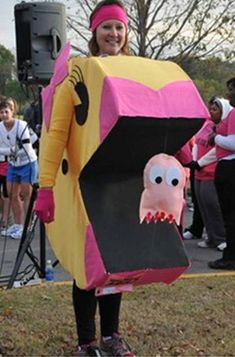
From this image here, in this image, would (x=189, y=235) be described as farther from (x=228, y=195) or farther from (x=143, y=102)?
(x=143, y=102)

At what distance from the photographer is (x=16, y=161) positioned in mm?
7785

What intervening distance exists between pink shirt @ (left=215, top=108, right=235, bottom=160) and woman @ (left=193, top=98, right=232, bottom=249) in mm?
515

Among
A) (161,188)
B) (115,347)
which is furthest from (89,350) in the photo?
(161,188)

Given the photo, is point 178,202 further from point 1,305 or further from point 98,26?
point 1,305

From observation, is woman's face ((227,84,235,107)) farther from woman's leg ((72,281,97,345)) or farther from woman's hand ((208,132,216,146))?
woman's leg ((72,281,97,345))

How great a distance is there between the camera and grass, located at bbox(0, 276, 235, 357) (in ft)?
12.7

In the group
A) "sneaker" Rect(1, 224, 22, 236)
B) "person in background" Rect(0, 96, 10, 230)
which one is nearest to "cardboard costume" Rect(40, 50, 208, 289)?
"sneaker" Rect(1, 224, 22, 236)

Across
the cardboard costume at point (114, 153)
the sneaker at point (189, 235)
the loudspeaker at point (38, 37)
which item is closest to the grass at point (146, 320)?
the cardboard costume at point (114, 153)

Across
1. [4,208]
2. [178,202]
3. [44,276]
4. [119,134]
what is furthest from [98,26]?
[4,208]

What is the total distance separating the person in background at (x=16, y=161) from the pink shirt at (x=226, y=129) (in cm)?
227

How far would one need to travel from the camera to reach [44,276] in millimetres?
5418

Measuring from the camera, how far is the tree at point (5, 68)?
72.8 feet

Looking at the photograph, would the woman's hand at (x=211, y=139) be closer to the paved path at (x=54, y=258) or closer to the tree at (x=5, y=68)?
the paved path at (x=54, y=258)

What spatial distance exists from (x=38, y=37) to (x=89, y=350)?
2.90 m
